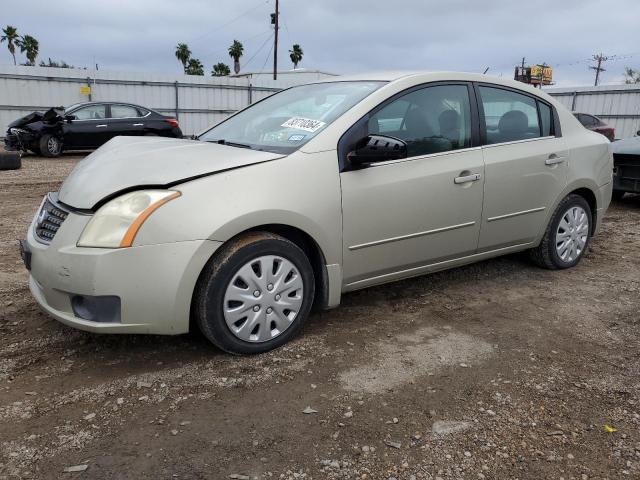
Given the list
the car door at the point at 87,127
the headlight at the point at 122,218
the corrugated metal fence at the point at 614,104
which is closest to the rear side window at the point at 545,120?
the headlight at the point at 122,218

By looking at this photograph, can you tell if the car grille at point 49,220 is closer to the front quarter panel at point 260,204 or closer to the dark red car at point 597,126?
the front quarter panel at point 260,204

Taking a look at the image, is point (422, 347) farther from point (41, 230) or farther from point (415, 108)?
point (41, 230)

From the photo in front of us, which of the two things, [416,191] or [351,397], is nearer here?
[351,397]

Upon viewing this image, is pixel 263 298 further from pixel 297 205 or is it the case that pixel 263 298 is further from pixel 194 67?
pixel 194 67

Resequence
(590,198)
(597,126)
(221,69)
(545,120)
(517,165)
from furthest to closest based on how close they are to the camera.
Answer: (221,69), (597,126), (590,198), (545,120), (517,165)

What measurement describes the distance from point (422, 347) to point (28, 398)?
2.09 metres

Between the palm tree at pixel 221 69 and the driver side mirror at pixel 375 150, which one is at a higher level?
the palm tree at pixel 221 69

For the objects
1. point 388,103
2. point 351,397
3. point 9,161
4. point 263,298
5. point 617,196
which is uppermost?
point 388,103

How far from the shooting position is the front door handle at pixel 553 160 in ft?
13.9

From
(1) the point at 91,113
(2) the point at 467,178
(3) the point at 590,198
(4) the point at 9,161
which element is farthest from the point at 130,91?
(2) the point at 467,178

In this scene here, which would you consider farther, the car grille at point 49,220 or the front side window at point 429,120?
the front side window at point 429,120

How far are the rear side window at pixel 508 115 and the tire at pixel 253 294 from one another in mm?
1848

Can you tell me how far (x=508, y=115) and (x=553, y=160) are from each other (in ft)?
1.75

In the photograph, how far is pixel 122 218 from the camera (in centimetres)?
265
